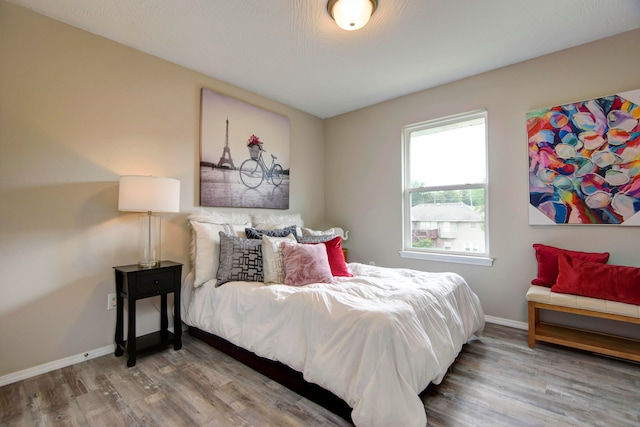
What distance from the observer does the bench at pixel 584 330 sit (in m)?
2.11

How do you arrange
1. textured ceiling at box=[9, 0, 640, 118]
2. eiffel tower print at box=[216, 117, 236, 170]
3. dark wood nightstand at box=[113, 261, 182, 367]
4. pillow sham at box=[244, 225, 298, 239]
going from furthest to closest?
eiffel tower print at box=[216, 117, 236, 170], pillow sham at box=[244, 225, 298, 239], dark wood nightstand at box=[113, 261, 182, 367], textured ceiling at box=[9, 0, 640, 118]

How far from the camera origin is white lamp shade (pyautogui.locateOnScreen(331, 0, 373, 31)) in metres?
1.96

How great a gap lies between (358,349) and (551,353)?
6.23ft

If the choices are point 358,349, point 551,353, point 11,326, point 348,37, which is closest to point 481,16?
point 348,37

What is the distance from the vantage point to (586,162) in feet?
8.30

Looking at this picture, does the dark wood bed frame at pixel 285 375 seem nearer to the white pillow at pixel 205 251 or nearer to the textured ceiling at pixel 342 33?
the white pillow at pixel 205 251

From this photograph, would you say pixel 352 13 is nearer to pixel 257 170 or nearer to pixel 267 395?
pixel 257 170

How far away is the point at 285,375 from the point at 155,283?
1.26 meters

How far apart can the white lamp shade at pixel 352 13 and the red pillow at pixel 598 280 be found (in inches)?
99.0

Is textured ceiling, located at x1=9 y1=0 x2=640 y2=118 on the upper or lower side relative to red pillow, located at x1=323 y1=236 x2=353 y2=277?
upper

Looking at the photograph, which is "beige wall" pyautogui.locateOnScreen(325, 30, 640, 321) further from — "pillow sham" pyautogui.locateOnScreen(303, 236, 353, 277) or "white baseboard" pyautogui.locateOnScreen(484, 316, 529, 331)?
"pillow sham" pyautogui.locateOnScreen(303, 236, 353, 277)

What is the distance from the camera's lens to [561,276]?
242cm

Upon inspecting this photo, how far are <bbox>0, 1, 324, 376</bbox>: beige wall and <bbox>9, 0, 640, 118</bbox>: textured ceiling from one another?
0.78 ft

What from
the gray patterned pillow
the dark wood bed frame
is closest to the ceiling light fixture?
the gray patterned pillow
